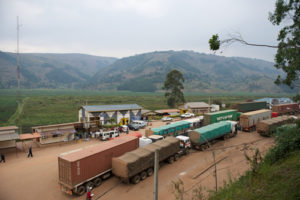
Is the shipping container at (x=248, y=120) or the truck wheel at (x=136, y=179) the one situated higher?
the shipping container at (x=248, y=120)

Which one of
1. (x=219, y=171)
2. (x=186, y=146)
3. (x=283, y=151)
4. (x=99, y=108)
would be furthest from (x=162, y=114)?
(x=283, y=151)

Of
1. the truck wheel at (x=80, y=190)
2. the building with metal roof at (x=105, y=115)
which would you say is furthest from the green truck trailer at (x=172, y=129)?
the truck wheel at (x=80, y=190)

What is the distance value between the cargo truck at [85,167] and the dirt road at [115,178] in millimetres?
725

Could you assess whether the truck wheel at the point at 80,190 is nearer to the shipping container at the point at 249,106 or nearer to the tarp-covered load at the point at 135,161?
the tarp-covered load at the point at 135,161

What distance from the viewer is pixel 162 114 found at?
51.2 metres

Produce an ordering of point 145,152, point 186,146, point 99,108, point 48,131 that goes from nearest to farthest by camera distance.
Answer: point 145,152
point 186,146
point 48,131
point 99,108

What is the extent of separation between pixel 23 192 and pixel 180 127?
20.7 m

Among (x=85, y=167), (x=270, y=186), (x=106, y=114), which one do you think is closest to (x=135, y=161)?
(x=85, y=167)

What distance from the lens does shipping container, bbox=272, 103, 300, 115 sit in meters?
47.0

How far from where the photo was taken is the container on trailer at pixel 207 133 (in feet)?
78.8

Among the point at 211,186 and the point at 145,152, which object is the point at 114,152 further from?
the point at 211,186

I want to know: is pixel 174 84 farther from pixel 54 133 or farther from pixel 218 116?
pixel 54 133

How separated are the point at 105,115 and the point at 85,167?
21.1 metres

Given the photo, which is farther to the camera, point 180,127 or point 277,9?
point 180,127
